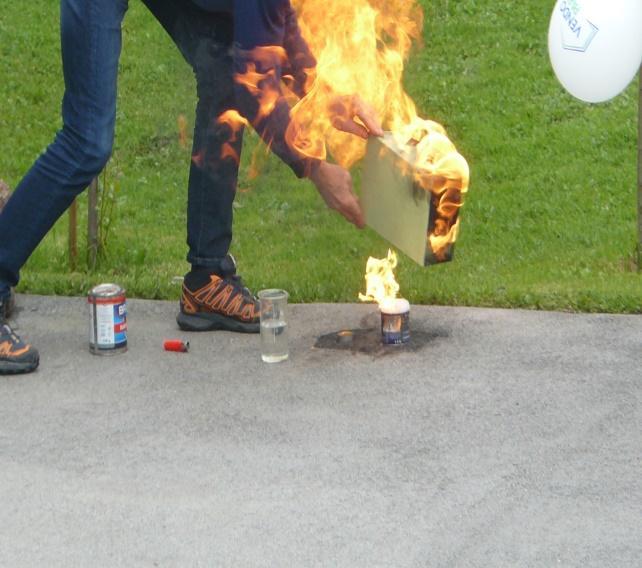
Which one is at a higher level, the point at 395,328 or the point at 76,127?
the point at 76,127

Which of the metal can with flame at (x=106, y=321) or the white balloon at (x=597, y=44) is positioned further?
the white balloon at (x=597, y=44)

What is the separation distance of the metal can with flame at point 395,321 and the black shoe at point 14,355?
4.42 feet

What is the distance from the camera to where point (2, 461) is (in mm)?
4051

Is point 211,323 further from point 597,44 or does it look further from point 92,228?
point 597,44

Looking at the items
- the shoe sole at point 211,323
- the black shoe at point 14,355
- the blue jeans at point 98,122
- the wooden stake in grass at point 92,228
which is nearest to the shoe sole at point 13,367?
the black shoe at point 14,355

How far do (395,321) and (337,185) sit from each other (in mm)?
609

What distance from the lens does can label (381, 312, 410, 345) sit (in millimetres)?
5031

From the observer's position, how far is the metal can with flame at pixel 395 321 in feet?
16.4

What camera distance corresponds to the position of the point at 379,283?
18.2 feet

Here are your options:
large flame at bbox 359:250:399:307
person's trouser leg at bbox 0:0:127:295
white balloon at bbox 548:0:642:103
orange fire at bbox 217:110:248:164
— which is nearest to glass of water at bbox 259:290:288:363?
large flame at bbox 359:250:399:307

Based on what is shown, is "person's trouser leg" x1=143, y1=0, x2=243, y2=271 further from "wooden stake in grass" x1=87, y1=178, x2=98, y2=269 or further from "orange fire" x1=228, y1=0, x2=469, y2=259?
"wooden stake in grass" x1=87, y1=178, x2=98, y2=269

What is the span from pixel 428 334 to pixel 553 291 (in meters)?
0.76

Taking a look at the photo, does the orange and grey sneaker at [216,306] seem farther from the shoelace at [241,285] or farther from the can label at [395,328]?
the can label at [395,328]

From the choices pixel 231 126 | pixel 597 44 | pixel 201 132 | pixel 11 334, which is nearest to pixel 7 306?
pixel 11 334
